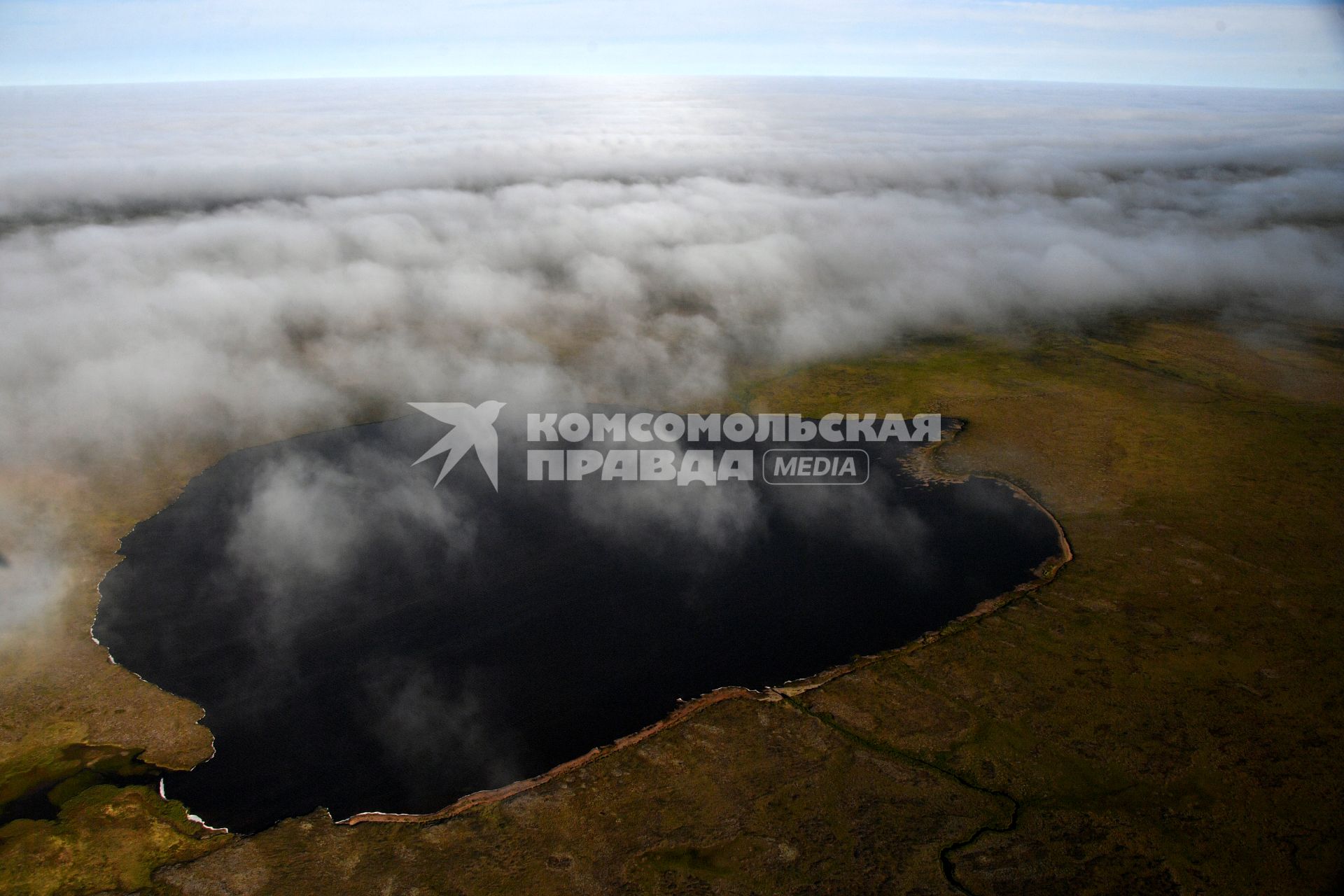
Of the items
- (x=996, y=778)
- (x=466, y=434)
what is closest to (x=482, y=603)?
(x=996, y=778)

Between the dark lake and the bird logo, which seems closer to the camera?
the dark lake

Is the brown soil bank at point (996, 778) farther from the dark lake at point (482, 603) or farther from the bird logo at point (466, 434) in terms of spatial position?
the bird logo at point (466, 434)

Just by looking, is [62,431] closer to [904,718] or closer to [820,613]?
[820,613]

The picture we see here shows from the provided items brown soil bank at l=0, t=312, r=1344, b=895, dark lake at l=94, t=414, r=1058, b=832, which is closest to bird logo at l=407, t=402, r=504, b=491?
dark lake at l=94, t=414, r=1058, b=832

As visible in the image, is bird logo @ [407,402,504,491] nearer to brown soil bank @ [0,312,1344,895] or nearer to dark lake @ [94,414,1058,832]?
dark lake @ [94,414,1058,832]

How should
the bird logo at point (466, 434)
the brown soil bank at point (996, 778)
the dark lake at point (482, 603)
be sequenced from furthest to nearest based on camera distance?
the bird logo at point (466, 434) → the dark lake at point (482, 603) → the brown soil bank at point (996, 778)

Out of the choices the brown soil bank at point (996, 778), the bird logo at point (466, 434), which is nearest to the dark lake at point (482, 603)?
the bird logo at point (466, 434)
